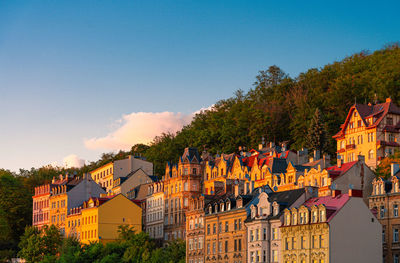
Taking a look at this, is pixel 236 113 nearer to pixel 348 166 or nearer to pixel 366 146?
pixel 366 146

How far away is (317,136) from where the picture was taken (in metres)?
117

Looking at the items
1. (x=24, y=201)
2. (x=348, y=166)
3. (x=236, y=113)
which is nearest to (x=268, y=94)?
(x=236, y=113)

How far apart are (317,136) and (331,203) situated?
44.5 meters

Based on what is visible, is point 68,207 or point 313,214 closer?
point 313,214

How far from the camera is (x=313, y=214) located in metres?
72.2

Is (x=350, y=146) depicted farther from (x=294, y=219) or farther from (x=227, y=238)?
(x=294, y=219)

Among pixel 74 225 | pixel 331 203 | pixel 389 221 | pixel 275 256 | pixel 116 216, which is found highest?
pixel 116 216

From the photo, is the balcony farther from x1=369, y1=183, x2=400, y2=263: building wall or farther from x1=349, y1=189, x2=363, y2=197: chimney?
x1=349, y1=189, x2=363, y2=197: chimney

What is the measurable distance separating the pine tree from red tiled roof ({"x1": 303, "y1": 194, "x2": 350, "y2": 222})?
3930 cm

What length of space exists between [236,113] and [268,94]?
30.2 feet

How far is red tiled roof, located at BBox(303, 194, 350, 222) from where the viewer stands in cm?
7069

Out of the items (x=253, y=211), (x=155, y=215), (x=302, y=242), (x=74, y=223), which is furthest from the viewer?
(x=74, y=223)

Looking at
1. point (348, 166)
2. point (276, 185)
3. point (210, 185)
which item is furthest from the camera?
point (210, 185)

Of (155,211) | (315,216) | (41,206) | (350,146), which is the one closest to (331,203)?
(315,216)
